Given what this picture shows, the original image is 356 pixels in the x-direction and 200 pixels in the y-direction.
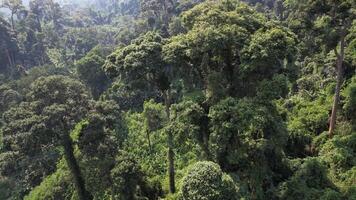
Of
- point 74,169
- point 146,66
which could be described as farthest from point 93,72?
point 146,66

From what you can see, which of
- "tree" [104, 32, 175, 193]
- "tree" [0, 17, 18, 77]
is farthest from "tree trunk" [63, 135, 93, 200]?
"tree" [0, 17, 18, 77]

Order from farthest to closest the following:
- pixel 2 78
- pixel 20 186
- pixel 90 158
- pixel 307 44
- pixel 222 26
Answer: pixel 2 78
pixel 20 186
pixel 307 44
pixel 90 158
pixel 222 26

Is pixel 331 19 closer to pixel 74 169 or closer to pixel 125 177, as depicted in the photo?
pixel 125 177

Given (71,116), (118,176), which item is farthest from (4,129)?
(118,176)

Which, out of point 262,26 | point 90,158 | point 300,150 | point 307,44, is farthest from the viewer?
point 307,44

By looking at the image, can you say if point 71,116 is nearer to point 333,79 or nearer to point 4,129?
point 4,129

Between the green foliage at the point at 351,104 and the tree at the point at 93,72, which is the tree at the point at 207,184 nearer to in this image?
the green foliage at the point at 351,104
